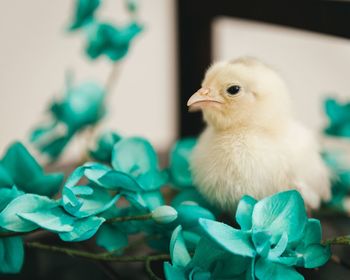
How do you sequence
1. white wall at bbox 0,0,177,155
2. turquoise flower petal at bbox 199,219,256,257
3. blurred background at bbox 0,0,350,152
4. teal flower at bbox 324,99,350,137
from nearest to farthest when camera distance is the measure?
1. turquoise flower petal at bbox 199,219,256,257
2. teal flower at bbox 324,99,350,137
3. blurred background at bbox 0,0,350,152
4. white wall at bbox 0,0,177,155

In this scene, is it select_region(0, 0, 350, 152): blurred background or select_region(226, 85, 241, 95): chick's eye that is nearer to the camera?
select_region(226, 85, 241, 95): chick's eye

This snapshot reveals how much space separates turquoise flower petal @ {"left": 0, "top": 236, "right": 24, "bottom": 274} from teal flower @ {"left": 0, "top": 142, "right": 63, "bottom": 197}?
1.5 inches

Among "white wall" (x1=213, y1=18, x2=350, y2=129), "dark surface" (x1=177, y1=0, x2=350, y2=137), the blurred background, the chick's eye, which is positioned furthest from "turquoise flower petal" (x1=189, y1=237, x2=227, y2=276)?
"white wall" (x1=213, y1=18, x2=350, y2=129)

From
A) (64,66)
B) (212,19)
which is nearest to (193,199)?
(212,19)

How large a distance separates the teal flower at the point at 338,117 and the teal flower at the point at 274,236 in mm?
197

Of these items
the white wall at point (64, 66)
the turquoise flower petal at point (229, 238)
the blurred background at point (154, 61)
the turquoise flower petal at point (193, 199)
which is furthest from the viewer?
the white wall at point (64, 66)

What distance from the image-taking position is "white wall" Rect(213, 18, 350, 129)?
3.29 feet

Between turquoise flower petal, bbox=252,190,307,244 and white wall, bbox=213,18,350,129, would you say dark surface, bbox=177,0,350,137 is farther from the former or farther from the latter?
white wall, bbox=213,18,350,129

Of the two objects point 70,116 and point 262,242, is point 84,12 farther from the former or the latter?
point 262,242

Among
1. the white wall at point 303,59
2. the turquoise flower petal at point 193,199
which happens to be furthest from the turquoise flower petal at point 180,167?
the white wall at point 303,59

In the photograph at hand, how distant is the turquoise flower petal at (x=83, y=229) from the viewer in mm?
339

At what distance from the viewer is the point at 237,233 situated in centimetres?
32

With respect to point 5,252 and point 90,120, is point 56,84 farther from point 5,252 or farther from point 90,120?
point 5,252

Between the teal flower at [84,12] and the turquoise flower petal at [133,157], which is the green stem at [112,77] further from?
the turquoise flower petal at [133,157]
